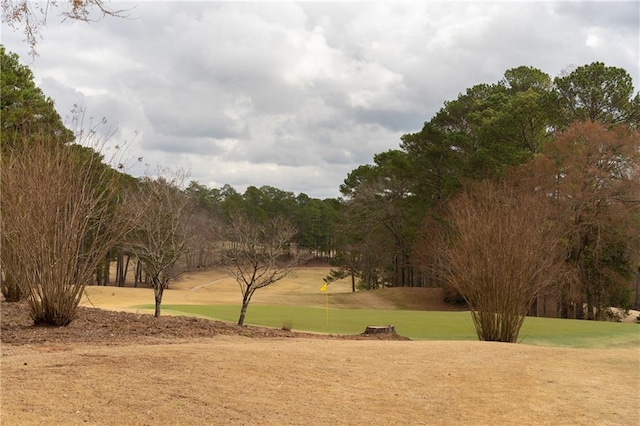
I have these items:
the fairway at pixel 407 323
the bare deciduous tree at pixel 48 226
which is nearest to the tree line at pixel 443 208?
the bare deciduous tree at pixel 48 226

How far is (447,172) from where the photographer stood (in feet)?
157

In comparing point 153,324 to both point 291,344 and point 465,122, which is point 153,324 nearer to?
point 291,344

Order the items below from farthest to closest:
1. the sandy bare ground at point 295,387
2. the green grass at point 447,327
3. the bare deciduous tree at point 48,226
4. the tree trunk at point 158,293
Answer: the green grass at point 447,327 → the tree trunk at point 158,293 → the bare deciduous tree at point 48,226 → the sandy bare ground at point 295,387

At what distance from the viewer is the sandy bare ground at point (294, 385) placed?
6609 millimetres

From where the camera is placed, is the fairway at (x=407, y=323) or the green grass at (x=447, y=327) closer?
the green grass at (x=447, y=327)

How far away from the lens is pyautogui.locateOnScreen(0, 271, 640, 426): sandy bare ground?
6609 mm

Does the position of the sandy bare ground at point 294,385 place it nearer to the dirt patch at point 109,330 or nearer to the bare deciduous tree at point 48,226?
the dirt patch at point 109,330

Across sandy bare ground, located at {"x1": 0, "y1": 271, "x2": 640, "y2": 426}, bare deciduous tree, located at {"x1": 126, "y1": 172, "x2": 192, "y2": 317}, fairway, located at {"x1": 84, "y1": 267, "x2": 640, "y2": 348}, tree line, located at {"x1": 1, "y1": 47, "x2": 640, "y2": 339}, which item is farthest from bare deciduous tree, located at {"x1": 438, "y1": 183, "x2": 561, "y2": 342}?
bare deciduous tree, located at {"x1": 126, "y1": 172, "x2": 192, "y2": 317}

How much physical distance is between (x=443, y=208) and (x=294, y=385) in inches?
1473

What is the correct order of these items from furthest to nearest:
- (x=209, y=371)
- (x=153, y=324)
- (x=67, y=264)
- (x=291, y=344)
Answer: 1. (x=153, y=324)
2. (x=291, y=344)
3. (x=67, y=264)
4. (x=209, y=371)

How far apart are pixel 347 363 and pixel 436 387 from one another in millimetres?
1817

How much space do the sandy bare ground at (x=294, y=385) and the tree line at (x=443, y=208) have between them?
3.09 meters

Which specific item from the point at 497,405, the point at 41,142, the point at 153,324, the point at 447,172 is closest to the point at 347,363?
the point at 497,405

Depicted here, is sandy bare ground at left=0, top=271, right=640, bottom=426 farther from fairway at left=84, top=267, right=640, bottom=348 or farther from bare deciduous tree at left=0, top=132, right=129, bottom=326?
fairway at left=84, top=267, right=640, bottom=348
